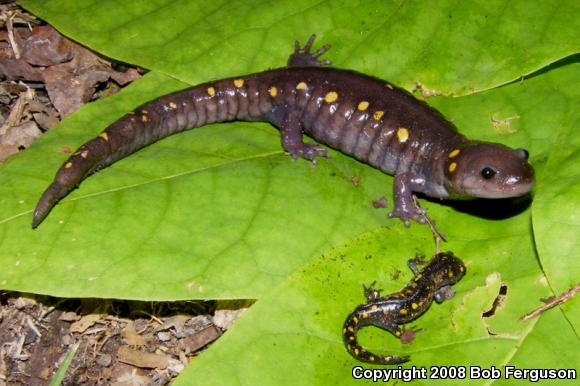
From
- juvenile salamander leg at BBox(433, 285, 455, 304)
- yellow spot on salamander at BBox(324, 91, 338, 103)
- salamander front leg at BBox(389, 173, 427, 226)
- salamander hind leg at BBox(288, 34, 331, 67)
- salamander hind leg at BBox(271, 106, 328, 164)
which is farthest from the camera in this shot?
yellow spot on salamander at BBox(324, 91, 338, 103)

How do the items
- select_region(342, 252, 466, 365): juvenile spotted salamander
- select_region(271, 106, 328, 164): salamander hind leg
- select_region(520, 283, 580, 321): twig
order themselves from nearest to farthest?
select_region(520, 283, 580, 321): twig → select_region(342, 252, 466, 365): juvenile spotted salamander → select_region(271, 106, 328, 164): salamander hind leg

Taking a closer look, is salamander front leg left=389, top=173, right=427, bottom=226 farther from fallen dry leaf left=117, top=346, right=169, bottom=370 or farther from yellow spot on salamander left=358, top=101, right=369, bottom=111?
Answer: fallen dry leaf left=117, top=346, right=169, bottom=370

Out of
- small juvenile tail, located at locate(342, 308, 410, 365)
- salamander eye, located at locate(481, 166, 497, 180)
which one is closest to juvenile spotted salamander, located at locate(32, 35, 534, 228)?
salamander eye, located at locate(481, 166, 497, 180)

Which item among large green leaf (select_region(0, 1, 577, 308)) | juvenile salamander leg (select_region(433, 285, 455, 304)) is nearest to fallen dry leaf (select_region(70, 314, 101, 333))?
large green leaf (select_region(0, 1, 577, 308))

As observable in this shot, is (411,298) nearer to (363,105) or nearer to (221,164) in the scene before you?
(221,164)

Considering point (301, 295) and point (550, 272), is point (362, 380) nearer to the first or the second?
point (301, 295)

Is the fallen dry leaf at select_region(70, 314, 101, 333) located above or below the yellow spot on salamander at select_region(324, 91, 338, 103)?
below

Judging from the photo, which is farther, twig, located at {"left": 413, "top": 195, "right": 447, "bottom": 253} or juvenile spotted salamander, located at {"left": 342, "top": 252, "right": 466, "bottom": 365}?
twig, located at {"left": 413, "top": 195, "right": 447, "bottom": 253}

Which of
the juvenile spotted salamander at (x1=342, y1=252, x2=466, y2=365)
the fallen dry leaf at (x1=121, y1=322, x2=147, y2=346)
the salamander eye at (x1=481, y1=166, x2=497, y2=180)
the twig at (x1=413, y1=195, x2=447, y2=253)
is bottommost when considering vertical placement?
the fallen dry leaf at (x1=121, y1=322, x2=147, y2=346)
